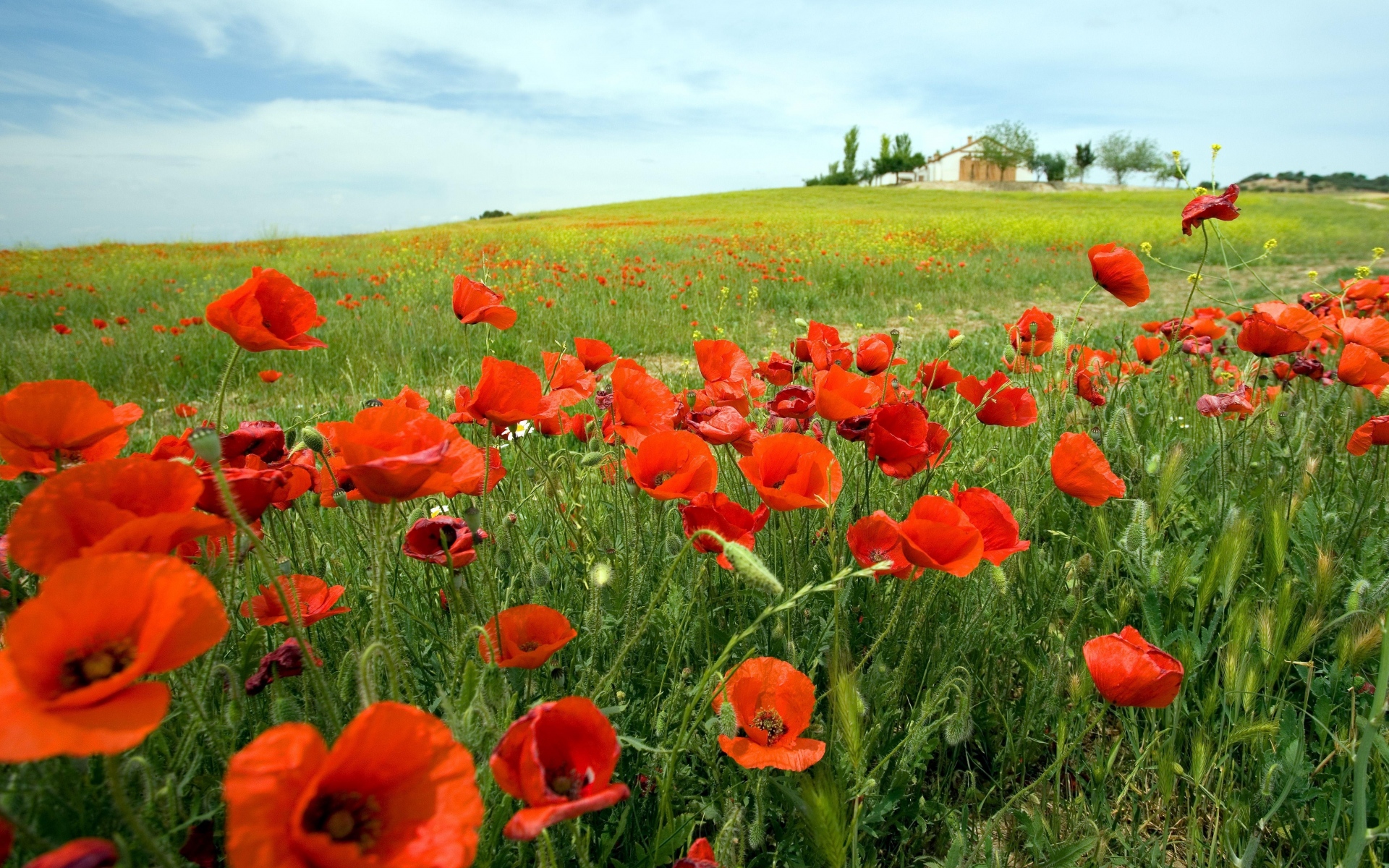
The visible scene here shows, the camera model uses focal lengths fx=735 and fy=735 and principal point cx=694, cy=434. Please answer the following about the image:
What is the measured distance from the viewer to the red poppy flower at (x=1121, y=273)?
1972 mm

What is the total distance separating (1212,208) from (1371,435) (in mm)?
718

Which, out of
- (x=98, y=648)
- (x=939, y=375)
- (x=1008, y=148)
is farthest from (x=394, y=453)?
(x=1008, y=148)

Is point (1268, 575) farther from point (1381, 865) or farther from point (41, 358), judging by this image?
point (41, 358)

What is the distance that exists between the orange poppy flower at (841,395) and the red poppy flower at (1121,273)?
0.97 meters

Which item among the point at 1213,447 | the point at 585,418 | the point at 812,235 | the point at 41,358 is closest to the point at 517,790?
the point at 585,418

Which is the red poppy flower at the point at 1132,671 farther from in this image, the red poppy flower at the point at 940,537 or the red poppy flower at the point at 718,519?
the red poppy flower at the point at 718,519

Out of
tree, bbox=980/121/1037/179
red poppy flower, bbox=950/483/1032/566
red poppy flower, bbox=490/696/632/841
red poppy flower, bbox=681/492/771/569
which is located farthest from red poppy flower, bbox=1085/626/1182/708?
tree, bbox=980/121/1037/179

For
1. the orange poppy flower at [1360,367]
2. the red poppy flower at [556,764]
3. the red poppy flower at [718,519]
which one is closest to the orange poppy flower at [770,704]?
the red poppy flower at [718,519]

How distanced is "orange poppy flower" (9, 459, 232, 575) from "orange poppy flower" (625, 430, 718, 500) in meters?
0.61

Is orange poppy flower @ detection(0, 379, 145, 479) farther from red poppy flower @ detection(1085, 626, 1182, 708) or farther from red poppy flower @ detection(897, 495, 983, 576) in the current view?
red poppy flower @ detection(1085, 626, 1182, 708)

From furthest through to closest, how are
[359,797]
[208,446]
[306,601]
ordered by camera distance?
[306,601]
[208,446]
[359,797]

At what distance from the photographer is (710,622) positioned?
161 centimetres

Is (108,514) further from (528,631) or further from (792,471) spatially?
(792,471)

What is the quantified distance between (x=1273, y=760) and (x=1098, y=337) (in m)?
6.07
